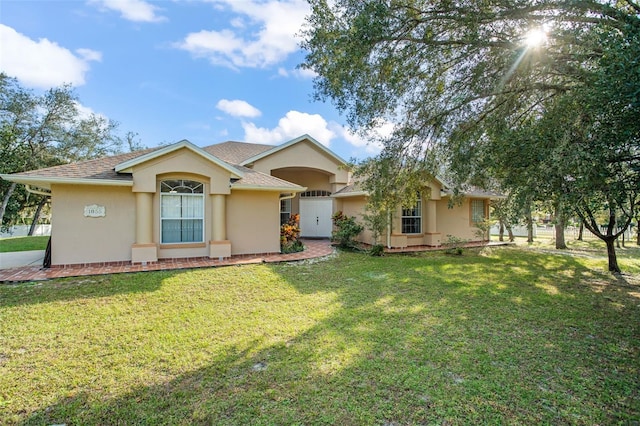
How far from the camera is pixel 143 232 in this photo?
10766mm

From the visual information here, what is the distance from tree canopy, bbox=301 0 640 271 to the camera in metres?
4.66

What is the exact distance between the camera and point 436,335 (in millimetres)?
5363

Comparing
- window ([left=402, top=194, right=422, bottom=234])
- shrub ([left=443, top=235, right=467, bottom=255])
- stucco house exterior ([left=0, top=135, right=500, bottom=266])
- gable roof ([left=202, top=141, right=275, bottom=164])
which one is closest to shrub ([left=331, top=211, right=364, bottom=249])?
stucco house exterior ([left=0, top=135, right=500, bottom=266])

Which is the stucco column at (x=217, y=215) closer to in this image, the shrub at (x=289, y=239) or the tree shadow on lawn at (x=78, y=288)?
the tree shadow on lawn at (x=78, y=288)

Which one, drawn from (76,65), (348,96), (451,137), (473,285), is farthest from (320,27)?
(76,65)

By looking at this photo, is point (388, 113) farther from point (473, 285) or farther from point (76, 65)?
point (76, 65)

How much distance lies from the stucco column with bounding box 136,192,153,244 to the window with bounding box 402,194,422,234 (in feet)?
38.9

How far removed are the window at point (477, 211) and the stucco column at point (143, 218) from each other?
56.3 ft

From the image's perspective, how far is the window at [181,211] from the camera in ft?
37.4

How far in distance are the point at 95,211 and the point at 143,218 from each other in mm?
1547

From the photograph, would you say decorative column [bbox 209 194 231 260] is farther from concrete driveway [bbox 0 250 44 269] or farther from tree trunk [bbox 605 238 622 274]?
tree trunk [bbox 605 238 622 274]

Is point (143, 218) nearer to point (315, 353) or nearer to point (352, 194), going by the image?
point (315, 353)

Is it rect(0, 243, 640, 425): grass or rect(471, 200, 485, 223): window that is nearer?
rect(0, 243, 640, 425): grass

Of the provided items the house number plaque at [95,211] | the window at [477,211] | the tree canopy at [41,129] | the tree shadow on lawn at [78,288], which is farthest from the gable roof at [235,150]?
the window at [477,211]
